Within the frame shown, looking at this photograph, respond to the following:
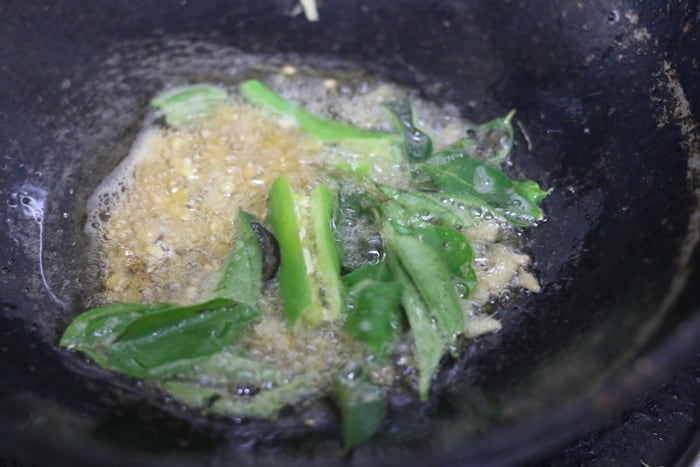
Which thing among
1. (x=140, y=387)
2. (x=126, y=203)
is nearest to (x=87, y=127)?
(x=126, y=203)

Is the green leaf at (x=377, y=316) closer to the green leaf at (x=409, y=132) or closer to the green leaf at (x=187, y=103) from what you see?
the green leaf at (x=409, y=132)

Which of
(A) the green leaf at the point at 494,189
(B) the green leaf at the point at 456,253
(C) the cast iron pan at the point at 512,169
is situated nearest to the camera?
(C) the cast iron pan at the point at 512,169

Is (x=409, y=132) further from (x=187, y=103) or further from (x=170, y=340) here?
(x=170, y=340)

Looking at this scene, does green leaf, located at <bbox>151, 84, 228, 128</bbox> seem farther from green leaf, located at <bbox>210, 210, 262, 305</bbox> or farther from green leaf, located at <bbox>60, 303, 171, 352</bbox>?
green leaf, located at <bbox>60, 303, 171, 352</bbox>

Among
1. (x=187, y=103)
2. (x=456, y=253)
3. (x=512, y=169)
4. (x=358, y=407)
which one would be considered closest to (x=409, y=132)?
(x=512, y=169)

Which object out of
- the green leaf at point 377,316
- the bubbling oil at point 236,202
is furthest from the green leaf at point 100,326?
the green leaf at point 377,316

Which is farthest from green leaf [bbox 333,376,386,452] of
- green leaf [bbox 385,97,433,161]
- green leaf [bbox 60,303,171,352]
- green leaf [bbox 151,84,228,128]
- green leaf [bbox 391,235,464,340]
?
green leaf [bbox 151,84,228,128]

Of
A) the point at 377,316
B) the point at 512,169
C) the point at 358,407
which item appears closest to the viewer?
the point at 358,407
